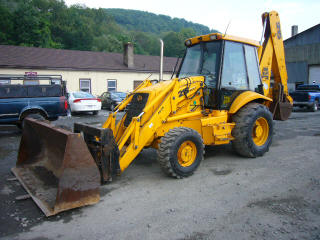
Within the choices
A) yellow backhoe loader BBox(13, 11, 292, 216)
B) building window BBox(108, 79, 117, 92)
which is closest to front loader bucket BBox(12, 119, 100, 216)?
yellow backhoe loader BBox(13, 11, 292, 216)

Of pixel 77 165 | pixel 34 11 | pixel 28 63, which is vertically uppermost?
pixel 34 11

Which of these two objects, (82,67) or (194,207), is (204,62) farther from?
(82,67)

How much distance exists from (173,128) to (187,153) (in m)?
0.57

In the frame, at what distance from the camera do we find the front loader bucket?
408cm

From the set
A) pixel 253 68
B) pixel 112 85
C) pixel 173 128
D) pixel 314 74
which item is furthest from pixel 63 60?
pixel 314 74

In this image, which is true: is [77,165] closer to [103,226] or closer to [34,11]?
[103,226]

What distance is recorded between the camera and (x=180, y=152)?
5.34 meters

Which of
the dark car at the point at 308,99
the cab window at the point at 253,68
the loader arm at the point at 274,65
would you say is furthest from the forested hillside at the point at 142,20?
the cab window at the point at 253,68

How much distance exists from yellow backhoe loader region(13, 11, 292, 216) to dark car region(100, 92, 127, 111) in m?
12.7

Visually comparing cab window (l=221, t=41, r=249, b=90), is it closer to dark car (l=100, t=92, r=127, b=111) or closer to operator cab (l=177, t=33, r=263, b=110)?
operator cab (l=177, t=33, r=263, b=110)

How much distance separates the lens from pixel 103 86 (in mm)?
25453

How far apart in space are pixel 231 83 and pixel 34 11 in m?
40.6

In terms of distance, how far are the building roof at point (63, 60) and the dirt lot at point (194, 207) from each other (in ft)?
59.5

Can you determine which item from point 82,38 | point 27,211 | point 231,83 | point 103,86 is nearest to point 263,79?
point 231,83
